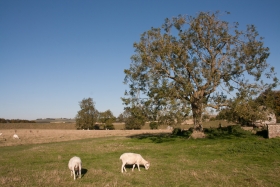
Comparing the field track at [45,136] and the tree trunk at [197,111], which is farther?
the field track at [45,136]

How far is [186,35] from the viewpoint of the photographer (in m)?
34.9

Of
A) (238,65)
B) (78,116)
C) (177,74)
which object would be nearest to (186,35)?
(177,74)

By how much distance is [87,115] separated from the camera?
371ft

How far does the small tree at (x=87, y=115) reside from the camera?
11144 cm

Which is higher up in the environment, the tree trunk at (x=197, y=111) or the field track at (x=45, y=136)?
the tree trunk at (x=197, y=111)

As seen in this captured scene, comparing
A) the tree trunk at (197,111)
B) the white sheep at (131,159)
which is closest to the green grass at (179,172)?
the white sheep at (131,159)

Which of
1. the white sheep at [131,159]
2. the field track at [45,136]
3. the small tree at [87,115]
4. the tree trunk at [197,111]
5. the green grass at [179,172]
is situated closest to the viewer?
the green grass at [179,172]

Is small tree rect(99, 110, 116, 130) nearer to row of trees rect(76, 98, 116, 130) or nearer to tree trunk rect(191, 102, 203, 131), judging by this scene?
row of trees rect(76, 98, 116, 130)

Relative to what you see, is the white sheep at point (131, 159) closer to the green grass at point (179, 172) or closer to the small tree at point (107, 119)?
the green grass at point (179, 172)

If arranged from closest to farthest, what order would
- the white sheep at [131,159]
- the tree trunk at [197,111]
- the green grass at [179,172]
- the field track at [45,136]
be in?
the green grass at [179,172] < the white sheep at [131,159] < the tree trunk at [197,111] < the field track at [45,136]

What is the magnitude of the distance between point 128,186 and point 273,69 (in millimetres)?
27999

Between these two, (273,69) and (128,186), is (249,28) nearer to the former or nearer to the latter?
(273,69)

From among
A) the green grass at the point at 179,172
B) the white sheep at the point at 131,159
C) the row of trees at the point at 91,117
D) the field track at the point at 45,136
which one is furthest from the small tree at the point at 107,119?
the white sheep at the point at 131,159

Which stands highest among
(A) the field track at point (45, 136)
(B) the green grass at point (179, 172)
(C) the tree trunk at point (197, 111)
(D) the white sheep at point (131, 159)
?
(C) the tree trunk at point (197, 111)
